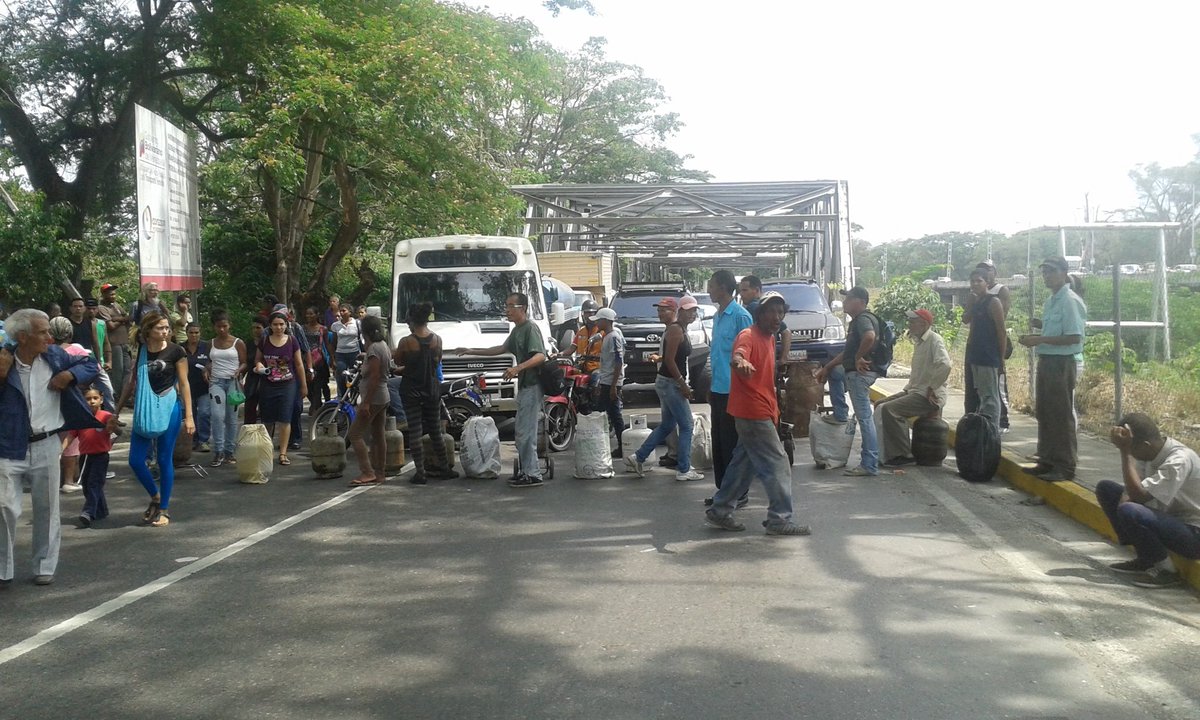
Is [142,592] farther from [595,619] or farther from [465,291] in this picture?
[465,291]

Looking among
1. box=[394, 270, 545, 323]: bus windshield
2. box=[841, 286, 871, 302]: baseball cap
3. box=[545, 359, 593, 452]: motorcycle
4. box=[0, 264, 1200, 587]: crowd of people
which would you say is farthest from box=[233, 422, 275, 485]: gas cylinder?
box=[841, 286, 871, 302]: baseball cap

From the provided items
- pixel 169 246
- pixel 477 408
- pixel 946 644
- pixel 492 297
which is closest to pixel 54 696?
pixel 946 644

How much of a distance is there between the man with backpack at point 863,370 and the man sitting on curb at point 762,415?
2.56m

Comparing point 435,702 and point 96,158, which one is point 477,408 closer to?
point 435,702

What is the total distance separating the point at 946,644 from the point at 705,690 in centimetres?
134

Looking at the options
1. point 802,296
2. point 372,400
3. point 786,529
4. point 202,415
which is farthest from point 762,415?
point 802,296

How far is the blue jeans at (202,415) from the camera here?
40.4 ft

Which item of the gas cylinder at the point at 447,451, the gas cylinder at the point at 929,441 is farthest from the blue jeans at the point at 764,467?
the gas cylinder at the point at 447,451

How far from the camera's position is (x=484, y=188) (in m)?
21.4

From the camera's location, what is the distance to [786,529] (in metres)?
7.79

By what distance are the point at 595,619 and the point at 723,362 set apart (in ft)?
11.1

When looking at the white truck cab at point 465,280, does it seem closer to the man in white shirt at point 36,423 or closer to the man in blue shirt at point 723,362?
the man in blue shirt at point 723,362

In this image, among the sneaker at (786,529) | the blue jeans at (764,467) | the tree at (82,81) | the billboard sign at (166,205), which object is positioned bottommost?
the sneaker at (786,529)

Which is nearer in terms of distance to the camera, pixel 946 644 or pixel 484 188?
pixel 946 644
